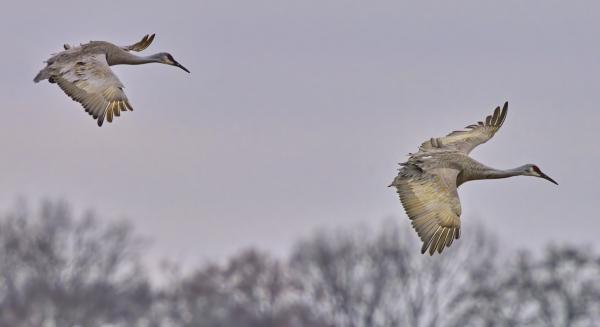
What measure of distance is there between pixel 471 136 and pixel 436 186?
3.51 m

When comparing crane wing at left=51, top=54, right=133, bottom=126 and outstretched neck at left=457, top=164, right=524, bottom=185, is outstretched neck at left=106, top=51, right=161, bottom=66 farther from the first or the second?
outstretched neck at left=457, top=164, right=524, bottom=185

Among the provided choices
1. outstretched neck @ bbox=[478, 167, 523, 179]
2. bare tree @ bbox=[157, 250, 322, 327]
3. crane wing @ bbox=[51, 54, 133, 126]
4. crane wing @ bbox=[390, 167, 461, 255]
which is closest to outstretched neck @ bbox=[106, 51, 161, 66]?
crane wing @ bbox=[51, 54, 133, 126]

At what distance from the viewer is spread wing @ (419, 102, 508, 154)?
4316cm

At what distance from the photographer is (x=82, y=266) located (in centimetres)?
10600

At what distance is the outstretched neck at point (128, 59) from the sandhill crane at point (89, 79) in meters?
0.45

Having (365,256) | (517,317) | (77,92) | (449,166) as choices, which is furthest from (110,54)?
(365,256)

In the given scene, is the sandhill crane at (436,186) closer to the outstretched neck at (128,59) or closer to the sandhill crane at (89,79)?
the sandhill crane at (89,79)

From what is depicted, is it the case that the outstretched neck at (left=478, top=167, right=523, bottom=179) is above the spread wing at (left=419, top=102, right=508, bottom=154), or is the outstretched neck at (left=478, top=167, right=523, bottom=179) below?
below

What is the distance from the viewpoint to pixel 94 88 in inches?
1606

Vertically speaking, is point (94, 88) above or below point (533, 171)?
above

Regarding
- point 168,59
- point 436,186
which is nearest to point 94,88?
point 168,59

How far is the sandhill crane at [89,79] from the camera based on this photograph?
40719 millimetres

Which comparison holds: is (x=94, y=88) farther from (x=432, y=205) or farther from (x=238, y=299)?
(x=238, y=299)

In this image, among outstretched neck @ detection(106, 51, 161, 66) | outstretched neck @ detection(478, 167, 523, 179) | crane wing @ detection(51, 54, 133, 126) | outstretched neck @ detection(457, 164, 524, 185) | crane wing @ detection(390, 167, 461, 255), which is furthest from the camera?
outstretched neck @ detection(106, 51, 161, 66)
